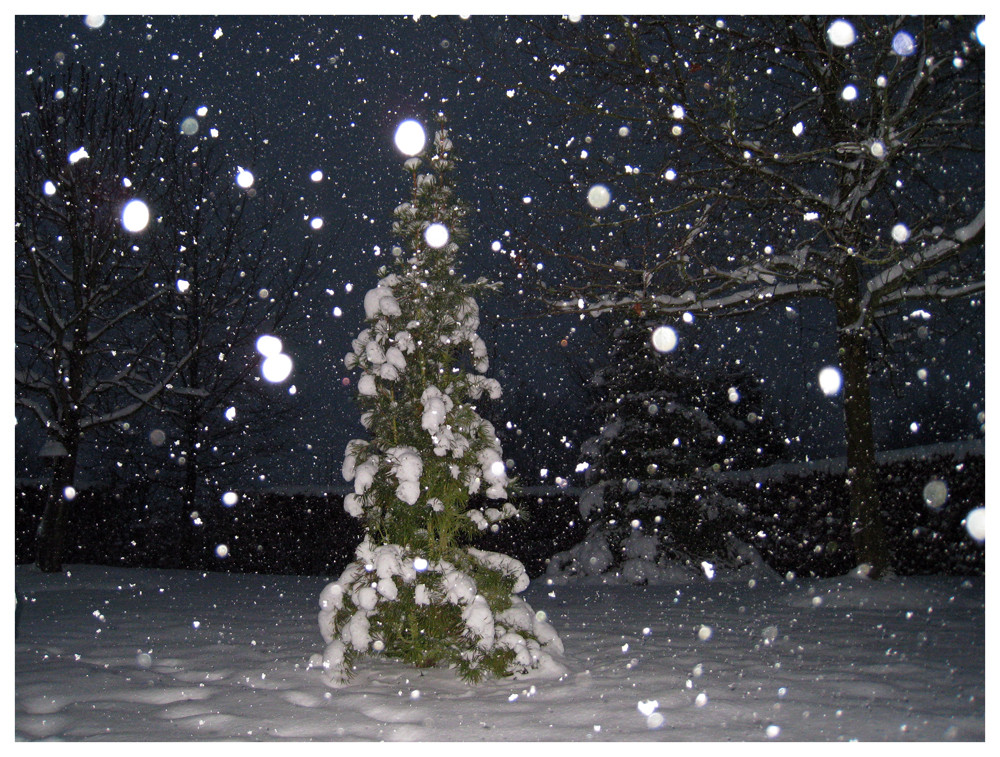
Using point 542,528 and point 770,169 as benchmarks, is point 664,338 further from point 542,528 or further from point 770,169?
point 542,528

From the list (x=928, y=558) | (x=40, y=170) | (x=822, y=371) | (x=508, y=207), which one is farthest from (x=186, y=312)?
(x=928, y=558)

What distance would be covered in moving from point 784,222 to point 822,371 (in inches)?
98.0

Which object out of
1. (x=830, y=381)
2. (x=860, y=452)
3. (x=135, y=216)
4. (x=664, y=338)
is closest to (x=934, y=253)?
(x=860, y=452)

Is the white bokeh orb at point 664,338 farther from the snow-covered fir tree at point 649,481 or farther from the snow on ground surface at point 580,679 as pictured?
the snow on ground surface at point 580,679

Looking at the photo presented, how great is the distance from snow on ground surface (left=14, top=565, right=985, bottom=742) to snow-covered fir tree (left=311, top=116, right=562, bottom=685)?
0.27 meters

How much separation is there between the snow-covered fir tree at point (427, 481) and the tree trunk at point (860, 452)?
16.6 feet

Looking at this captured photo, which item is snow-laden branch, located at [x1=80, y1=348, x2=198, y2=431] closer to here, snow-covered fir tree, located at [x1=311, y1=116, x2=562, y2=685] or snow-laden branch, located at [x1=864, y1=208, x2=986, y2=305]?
snow-covered fir tree, located at [x1=311, y1=116, x2=562, y2=685]

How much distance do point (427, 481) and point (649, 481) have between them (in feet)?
25.2

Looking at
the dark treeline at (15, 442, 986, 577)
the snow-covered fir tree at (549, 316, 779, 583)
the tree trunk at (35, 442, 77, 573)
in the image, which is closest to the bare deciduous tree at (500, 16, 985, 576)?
the dark treeline at (15, 442, 986, 577)

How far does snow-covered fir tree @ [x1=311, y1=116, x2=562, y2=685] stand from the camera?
4.17m

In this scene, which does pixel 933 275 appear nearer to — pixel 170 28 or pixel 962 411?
pixel 170 28

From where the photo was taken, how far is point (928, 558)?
9414mm

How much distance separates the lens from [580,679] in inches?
167

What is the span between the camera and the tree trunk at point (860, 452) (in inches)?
301
